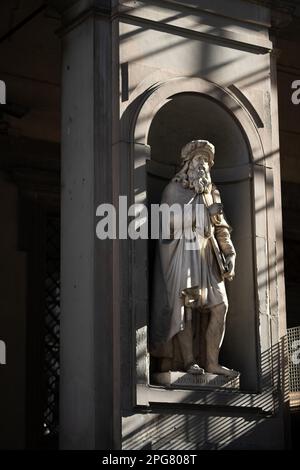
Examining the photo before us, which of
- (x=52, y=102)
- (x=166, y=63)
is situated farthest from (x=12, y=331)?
(x=166, y=63)

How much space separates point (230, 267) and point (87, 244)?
1824mm

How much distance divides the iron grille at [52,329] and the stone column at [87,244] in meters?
3.96

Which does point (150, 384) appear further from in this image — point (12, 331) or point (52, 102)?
point (52, 102)

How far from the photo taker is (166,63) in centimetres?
1817

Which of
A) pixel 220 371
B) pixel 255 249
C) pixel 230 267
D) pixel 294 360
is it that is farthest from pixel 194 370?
pixel 255 249

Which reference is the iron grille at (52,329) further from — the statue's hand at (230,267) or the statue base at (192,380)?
the statue's hand at (230,267)

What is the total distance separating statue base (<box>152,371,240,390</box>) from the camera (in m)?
17.2

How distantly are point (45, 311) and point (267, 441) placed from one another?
16.1 feet

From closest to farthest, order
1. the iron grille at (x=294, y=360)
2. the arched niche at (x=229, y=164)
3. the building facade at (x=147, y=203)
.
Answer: the building facade at (x=147, y=203) < the arched niche at (x=229, y=164) < the iron grille at (x=294, y=360)

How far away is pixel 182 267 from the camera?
17.5 meters

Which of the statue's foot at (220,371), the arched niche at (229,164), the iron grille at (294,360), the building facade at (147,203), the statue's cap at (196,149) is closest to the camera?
the building facade at (147,203)

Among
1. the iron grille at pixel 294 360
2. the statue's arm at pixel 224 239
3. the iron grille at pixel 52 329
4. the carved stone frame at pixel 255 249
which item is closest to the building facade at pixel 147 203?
the carved stone frame at pixel 255 249

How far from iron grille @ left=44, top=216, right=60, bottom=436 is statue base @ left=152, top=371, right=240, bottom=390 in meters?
4.08

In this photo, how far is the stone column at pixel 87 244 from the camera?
16781 millimetres
